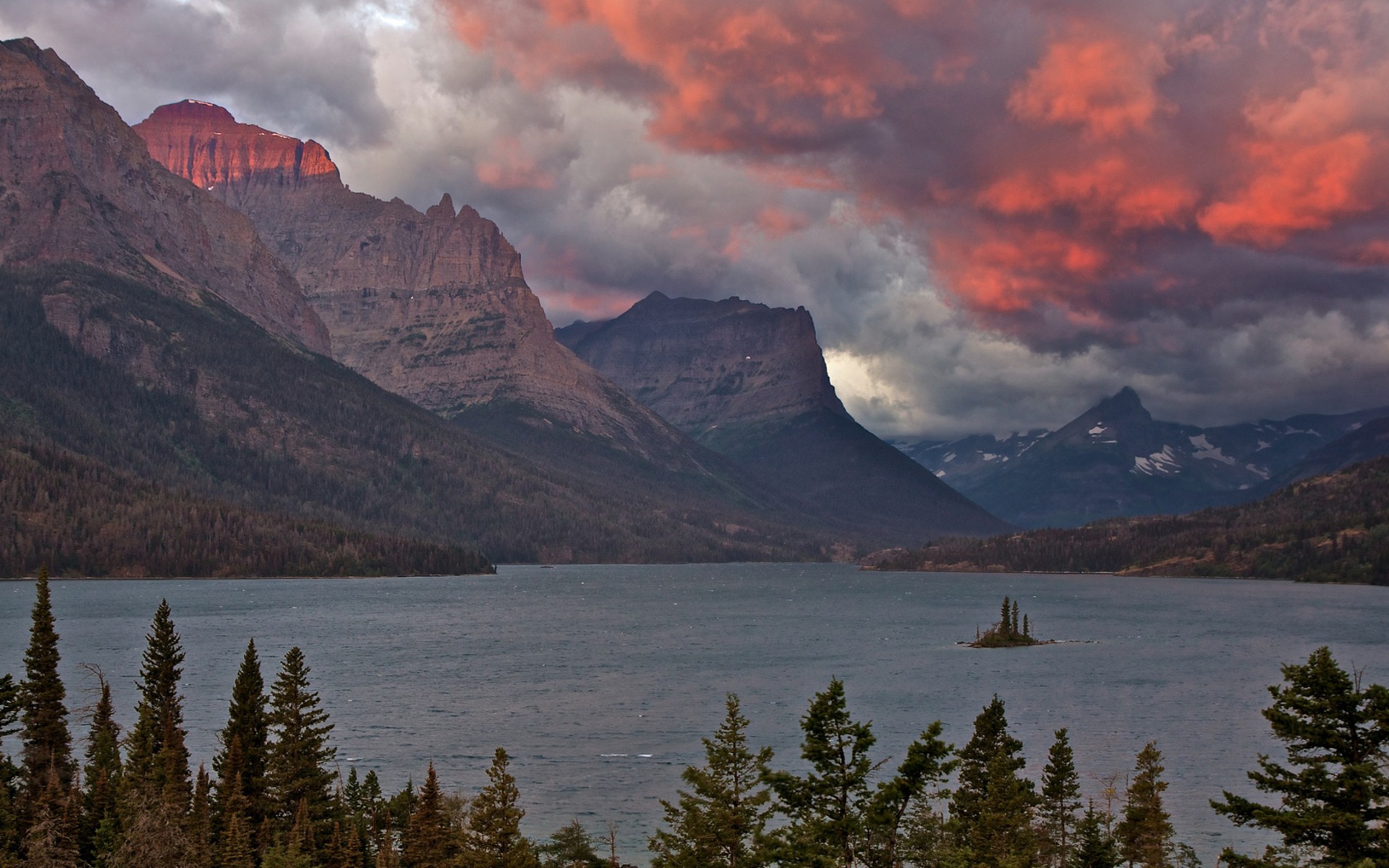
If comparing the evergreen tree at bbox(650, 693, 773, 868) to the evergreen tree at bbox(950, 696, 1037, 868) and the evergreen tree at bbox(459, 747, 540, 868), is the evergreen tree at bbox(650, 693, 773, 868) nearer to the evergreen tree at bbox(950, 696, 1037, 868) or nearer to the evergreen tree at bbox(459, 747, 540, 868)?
the evergreen tree at bbox(459, 747, 540, 868)

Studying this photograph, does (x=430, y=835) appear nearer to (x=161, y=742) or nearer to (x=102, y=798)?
(x=102, y=798)

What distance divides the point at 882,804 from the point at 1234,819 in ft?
53.5

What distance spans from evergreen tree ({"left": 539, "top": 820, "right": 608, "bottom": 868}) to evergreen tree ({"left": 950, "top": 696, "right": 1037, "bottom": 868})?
74.6ft

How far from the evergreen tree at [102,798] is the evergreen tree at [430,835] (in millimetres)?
17244

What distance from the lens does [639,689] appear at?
171 m

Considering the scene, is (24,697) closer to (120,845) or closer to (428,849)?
(120,845)

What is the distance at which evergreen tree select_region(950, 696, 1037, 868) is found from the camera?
57513mm

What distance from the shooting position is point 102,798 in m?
75.8

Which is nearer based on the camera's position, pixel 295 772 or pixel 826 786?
pixel 826 786

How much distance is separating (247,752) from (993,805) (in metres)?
45.9

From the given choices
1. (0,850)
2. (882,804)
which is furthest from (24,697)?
(882,804)

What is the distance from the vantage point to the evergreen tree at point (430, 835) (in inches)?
2431

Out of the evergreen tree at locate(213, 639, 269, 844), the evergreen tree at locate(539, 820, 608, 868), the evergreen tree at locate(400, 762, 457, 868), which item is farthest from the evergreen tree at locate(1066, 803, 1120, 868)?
the evergreen tree at locate(213, 639, 269, 844)

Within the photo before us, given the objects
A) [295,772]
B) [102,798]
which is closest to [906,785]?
[295,772]
